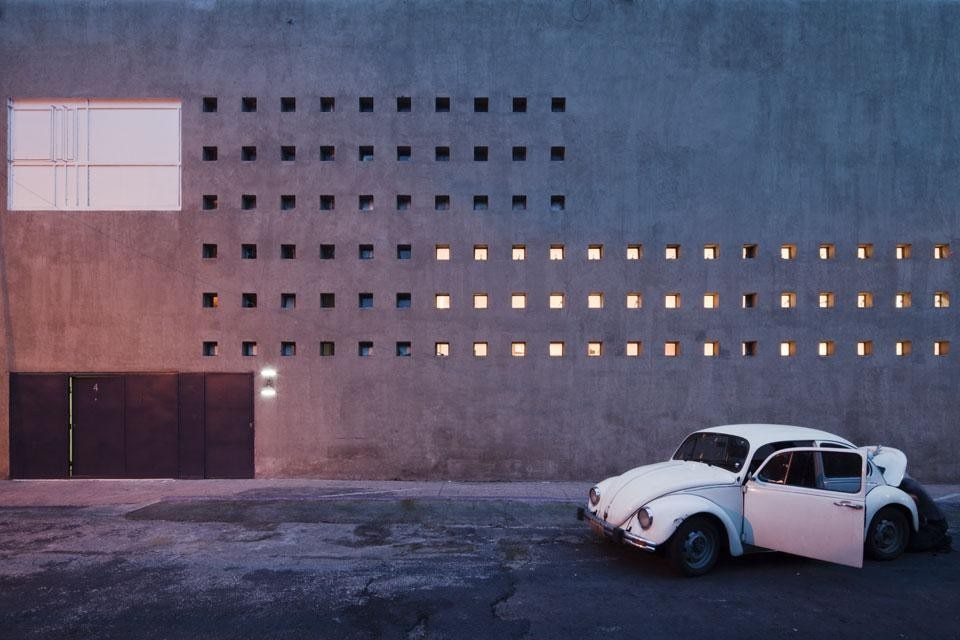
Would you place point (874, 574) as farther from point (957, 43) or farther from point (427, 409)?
point (957, 43)

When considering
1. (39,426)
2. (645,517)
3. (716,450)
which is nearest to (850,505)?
(716,450)

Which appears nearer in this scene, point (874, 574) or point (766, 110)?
point (874, 574)

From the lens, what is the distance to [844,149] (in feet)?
36.6

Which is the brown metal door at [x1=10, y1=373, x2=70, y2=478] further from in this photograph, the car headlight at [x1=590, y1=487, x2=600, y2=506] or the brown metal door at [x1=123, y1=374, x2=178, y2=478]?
the car headlight at [x1=590, y1=487, x2=600, y2=506]

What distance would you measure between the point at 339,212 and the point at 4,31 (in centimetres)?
826

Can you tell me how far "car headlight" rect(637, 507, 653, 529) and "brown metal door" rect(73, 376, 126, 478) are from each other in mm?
10642

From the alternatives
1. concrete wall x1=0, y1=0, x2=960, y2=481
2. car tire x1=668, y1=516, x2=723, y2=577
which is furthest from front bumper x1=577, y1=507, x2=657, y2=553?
concrete wall x1=0, y1=0, x2=960, y2=481

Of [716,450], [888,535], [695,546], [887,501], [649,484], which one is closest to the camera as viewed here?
[695,546]

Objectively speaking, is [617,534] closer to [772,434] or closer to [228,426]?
[772,434]

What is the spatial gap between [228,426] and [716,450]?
942cm

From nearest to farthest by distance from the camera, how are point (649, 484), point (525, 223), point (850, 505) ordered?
point (850, 505)
point (649, 484)
point (525, 223)

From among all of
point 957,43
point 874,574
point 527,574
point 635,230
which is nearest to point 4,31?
point 635,230

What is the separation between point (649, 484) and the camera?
6.36 meters

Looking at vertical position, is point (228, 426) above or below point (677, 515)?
above
